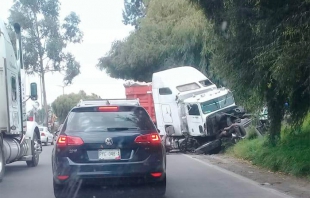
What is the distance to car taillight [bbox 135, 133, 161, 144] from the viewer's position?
997cm

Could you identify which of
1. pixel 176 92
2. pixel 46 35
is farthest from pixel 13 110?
pixel 46 35

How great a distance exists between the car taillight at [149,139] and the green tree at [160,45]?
728 inches

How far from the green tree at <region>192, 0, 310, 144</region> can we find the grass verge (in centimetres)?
58

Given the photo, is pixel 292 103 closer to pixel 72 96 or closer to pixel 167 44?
pixel 167 44

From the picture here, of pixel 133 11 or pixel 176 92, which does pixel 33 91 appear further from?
pixel 133 11

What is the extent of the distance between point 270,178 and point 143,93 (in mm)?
16115

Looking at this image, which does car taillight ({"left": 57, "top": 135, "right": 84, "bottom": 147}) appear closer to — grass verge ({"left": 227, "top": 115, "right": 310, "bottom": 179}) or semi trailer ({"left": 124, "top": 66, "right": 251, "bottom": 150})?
grass verge ({"left": 227, "top": 115, "right": 310, "bottom": 179})

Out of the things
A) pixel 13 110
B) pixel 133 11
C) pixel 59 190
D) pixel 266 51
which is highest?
pixel 133 11

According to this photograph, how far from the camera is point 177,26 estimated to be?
102ft

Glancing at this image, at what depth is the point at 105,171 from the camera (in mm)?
9828

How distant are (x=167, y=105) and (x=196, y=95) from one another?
1.51m

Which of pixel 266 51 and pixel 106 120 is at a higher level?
pixel 266 51

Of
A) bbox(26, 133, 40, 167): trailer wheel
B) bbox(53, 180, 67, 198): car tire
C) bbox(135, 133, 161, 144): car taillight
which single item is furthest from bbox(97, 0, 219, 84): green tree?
bbox(53, 180, 67, 198): car tire

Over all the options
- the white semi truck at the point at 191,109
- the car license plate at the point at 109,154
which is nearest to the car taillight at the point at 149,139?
the car license plate at the point at 109,154
